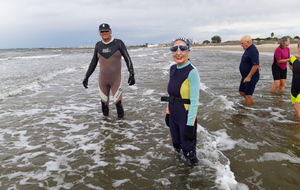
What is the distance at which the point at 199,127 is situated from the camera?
507 centimetres

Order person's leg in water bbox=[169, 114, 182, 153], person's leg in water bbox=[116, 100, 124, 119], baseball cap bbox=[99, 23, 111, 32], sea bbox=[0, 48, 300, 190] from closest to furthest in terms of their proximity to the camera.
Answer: sea bbox=[0, 48, 300, 190] < person's leg in water bbox=[169, 114, 182, 153] < baseball cap bbox=[99, 23, 111, 32] < person's leg in water bbox=[116, 100, 124, 119]

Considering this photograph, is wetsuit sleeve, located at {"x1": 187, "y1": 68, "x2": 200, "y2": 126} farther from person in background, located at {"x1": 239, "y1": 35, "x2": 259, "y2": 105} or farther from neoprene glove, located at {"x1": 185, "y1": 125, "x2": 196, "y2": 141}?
person in background, located at {"x1": 239, "y1": 35, "x2": 259, "y2": 105}

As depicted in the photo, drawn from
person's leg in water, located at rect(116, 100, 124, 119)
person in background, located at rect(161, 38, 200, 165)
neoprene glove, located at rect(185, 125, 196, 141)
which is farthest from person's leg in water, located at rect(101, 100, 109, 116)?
neoprene glove, located at rect(185, 125, 196, 141)

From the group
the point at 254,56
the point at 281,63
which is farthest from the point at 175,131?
the point at 281,63

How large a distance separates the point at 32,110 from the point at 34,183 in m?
4.33

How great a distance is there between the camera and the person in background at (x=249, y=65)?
592 cm

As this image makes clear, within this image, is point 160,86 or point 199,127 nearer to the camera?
point 199,127

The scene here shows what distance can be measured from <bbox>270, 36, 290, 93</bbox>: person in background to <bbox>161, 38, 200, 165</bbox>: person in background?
19.3 feet

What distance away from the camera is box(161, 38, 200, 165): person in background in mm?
2992

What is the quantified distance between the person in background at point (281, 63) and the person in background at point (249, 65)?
6.88 feet

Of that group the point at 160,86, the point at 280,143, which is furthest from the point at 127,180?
the point at 160,86

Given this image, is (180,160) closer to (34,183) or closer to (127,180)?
(127,180)

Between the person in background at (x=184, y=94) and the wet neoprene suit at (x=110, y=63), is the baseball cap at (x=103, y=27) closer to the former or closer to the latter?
the wet neoprene suit at (x=110, y=63)

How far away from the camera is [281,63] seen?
7.78m
